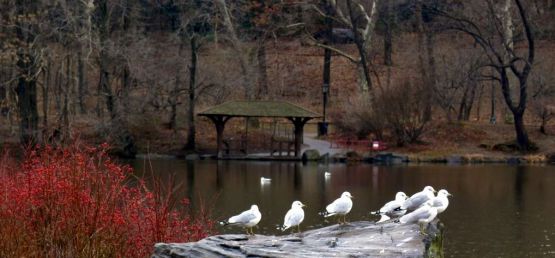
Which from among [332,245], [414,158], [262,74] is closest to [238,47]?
[262,74]

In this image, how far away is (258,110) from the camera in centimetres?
3978

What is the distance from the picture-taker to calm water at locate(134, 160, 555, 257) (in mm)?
18875

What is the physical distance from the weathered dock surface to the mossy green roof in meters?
27.9

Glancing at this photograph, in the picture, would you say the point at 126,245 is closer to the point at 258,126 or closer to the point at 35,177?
the point at 35,177

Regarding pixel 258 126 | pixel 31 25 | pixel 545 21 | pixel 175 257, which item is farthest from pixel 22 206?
pixel 545 21

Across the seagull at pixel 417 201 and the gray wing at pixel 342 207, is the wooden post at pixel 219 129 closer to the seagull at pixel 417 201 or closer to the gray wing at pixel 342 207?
the gray wing at pixel 342 207

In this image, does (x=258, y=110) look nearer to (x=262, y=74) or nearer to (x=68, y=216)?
(x=262, y=74)

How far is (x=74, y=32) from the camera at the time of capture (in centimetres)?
3791

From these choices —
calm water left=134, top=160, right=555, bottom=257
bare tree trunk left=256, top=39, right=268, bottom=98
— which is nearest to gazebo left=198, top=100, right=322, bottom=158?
calm water left=134, top=160, right=555, bottom=257

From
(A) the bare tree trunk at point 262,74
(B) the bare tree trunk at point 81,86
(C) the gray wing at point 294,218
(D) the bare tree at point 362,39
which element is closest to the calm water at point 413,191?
(C) the gray wing at point 294,218

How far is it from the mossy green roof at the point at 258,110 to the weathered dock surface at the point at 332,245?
27.9 meters

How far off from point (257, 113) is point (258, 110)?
10.3 inches

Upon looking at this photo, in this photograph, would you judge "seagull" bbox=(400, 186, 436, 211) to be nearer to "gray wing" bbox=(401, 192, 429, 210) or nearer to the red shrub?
"gray wing" bbox=(401, 192, 429, 210)

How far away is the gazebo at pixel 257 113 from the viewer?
3909 cm
